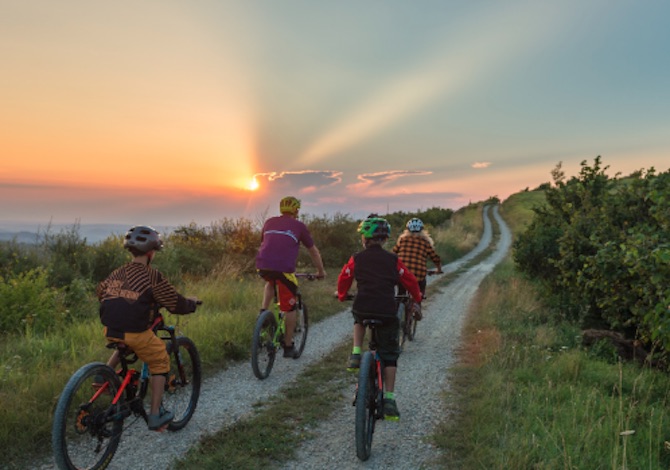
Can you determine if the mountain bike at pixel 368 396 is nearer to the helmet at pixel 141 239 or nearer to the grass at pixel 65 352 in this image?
the helmet at pixel 141 239

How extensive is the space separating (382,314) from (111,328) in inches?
106

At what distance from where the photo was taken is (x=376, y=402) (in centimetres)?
445

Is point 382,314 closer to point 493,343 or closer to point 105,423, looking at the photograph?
point 105,423

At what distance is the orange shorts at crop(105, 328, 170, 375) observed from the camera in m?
3.89

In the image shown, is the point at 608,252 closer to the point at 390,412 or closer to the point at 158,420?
the point at 390,412

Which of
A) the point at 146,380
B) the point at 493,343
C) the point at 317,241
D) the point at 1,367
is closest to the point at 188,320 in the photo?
the point at 1,367

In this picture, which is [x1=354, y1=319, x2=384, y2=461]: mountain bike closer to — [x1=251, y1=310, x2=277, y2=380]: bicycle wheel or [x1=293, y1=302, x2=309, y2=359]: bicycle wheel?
[x1=251, y1=310, x2=277, y2=380]: bicycle wheel

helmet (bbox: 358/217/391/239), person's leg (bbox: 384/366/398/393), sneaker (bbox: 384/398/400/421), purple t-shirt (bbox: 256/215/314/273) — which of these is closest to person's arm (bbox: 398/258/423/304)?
helmet (bbox: 358/217/391/239)

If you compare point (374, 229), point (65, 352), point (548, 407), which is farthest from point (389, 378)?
point (65, 352)

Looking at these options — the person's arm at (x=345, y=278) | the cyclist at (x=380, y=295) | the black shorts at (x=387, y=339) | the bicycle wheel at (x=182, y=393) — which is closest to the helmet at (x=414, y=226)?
the person's arm at (x=345, y=278)

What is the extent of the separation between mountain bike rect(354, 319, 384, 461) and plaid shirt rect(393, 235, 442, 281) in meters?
4.03

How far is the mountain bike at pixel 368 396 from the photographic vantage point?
13.4ft

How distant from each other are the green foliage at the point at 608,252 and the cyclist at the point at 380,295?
3.37 metres

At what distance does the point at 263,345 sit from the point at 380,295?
274 cm
